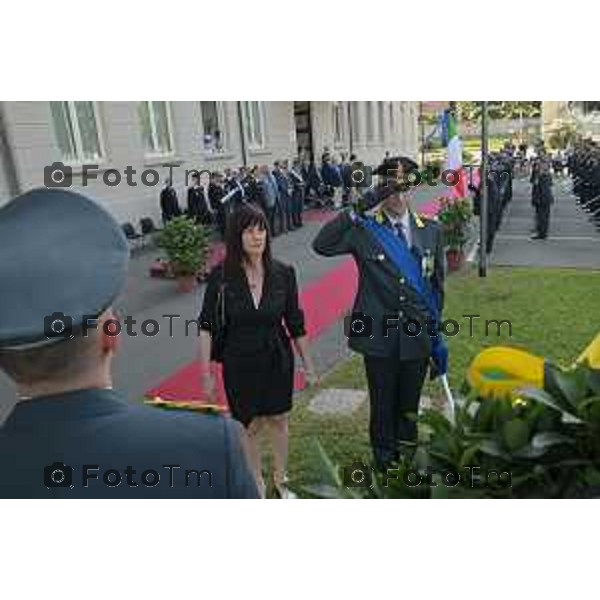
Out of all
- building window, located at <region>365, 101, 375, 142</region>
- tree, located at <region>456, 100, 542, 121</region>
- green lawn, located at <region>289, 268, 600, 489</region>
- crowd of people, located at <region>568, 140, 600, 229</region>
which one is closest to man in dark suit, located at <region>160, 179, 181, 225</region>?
building window, located at <region>365, 101, 375, 142</region>

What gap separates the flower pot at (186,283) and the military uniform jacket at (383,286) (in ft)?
12.2

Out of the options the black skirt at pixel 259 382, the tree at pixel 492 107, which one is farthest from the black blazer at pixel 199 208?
the black skirt at pixel 259 382

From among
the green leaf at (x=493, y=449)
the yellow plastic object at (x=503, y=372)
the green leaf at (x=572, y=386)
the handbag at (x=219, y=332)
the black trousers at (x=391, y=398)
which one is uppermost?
the green leaf at (x=572, y=386)

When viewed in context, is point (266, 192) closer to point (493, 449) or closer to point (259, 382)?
point (259, 382)

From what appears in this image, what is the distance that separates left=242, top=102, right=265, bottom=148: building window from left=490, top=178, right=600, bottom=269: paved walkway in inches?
189

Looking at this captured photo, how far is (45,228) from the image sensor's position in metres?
1.22

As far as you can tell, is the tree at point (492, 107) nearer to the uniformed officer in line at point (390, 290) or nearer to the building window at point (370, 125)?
the uniformed officer in line at point (390, 290)

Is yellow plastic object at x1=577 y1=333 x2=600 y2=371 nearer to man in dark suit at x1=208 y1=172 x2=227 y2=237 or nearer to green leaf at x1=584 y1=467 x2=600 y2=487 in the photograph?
green leaf at x1=584 y1=467 x2=600 y2=487

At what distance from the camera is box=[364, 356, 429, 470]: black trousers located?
338cm

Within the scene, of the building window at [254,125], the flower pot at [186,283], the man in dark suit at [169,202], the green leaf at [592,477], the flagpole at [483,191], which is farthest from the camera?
the flagpole at [483,191]

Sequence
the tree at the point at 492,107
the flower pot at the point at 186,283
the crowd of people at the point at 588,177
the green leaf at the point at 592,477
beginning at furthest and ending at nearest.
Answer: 1. the crowd of people at the point at 588,177
2. the flower pot at the point at 186,283
3. the tree at the point at 492,107
4. the green leaf at the point at 592,477

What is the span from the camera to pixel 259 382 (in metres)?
3.28

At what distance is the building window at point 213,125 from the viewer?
4261mm

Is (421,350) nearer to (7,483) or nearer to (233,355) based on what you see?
(233,355)
